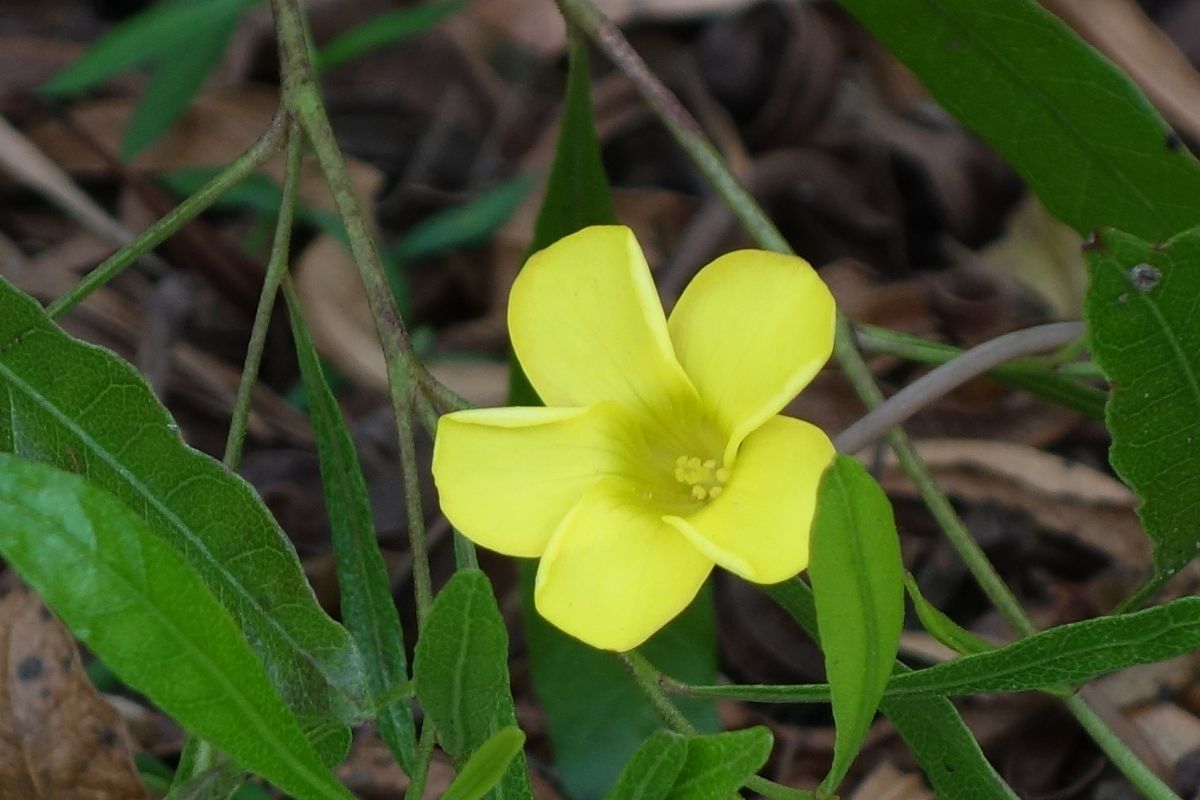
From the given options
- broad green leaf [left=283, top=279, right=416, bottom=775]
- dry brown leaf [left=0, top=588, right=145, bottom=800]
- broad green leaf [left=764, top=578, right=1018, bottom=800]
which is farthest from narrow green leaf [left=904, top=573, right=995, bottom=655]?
dry brown leaf [left=0, top=588, right=145, bottom=800]

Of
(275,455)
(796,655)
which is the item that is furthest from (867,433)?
(275,455)

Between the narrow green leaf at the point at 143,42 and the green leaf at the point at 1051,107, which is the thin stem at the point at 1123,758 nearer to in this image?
the green leaf at the point at 1051,107

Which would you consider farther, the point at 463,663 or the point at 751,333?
the point at 751,333

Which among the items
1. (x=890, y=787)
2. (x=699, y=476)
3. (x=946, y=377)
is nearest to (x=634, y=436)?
(x=699, y=476)

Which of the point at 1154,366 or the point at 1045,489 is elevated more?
the point at 1154,366

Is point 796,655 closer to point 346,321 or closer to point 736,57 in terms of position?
point 346,321

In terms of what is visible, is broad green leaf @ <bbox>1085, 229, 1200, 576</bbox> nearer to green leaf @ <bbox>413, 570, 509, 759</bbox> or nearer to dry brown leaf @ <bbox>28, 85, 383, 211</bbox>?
green leaf @ <bbox>413, 570, 509, 759</bbox>

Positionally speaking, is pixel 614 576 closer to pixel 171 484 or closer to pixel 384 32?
pixel 171 484
